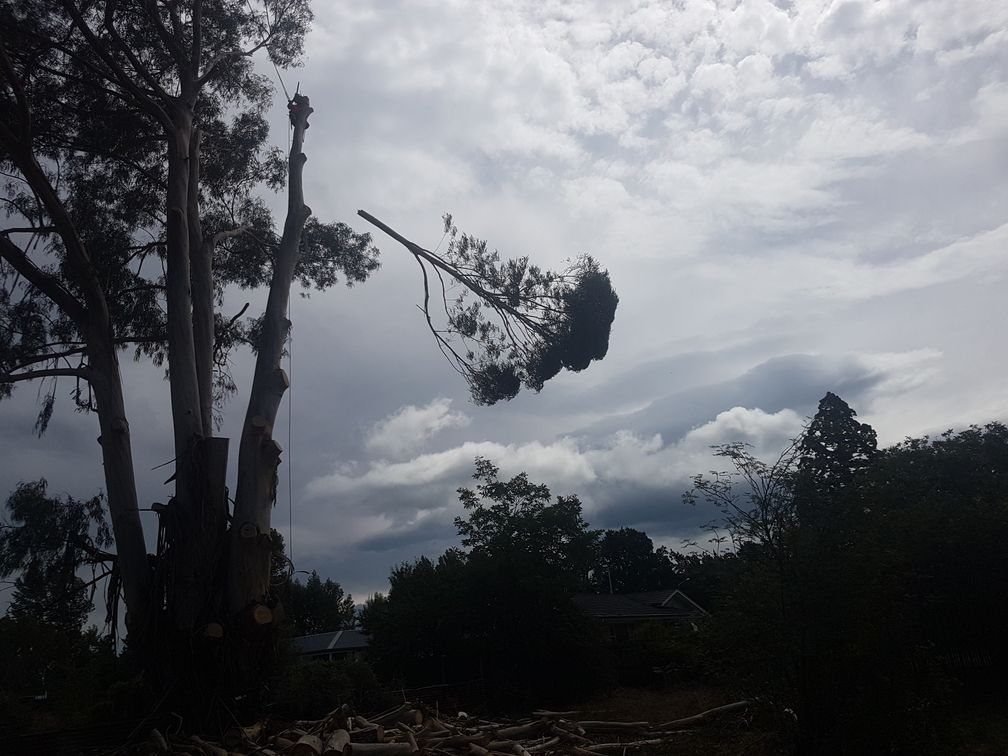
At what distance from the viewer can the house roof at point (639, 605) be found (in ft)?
102

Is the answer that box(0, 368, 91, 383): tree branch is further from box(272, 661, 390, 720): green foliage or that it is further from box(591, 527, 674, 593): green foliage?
box(591, 527, 674, 593): green foliage

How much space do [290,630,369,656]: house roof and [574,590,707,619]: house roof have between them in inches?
334

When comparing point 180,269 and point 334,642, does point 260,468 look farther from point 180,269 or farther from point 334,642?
point 334,642

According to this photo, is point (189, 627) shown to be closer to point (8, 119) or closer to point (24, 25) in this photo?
point (8, 119)

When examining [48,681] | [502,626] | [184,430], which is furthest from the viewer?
[502,626]

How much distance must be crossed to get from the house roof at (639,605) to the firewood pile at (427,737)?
14.7 m

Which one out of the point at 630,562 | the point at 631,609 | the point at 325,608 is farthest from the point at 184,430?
the point at 630,562

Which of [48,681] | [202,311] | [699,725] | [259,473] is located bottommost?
[699,725]

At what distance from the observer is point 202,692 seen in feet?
28.6

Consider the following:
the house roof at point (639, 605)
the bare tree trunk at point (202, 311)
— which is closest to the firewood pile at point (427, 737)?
the bare tree trunk at point (202, 311)

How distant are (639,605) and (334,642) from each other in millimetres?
13219

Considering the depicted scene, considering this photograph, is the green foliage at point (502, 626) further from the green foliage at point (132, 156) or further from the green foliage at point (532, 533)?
the green foliage at point (132, 156)

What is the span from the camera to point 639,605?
115 ft

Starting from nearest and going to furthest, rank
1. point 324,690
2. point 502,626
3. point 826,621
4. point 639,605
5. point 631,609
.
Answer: point 826,621 < point 324,690 < point 502,626 < point 631,609 < point 639,605
